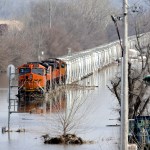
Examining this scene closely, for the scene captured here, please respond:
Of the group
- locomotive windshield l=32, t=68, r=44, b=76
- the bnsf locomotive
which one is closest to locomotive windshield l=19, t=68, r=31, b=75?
the bnsf locomotive

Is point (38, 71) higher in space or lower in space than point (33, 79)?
higher

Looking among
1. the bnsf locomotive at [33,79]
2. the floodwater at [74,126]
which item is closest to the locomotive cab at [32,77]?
the bnsf locomotive at [33,79]

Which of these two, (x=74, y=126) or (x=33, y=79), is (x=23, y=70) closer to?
(x=33, y=79)

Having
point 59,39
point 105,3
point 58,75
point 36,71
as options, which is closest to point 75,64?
point 58,75

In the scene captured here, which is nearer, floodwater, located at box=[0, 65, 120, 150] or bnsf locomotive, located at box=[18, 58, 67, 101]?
floodwater, located at box=[0, 65, 120, 150]

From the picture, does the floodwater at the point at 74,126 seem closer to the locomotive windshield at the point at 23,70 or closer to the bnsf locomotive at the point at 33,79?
the bnsf locomotive at the point at 33,79

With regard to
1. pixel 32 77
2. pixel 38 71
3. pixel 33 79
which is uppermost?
pixel 38 71

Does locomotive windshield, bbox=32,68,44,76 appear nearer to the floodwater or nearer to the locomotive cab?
the locomotive cab

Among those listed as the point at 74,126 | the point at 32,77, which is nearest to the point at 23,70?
the point at 32,77

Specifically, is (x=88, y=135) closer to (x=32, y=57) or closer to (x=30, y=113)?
(x=30, y=113)

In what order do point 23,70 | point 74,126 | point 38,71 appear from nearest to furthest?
point 74,126, point 23,70, point 38,71

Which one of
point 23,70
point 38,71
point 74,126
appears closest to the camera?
point 74,126

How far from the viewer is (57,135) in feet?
90.6

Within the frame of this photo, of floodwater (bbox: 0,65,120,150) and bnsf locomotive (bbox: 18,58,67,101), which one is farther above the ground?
bnsf locomotive (bbox: 18,58,67,101)
